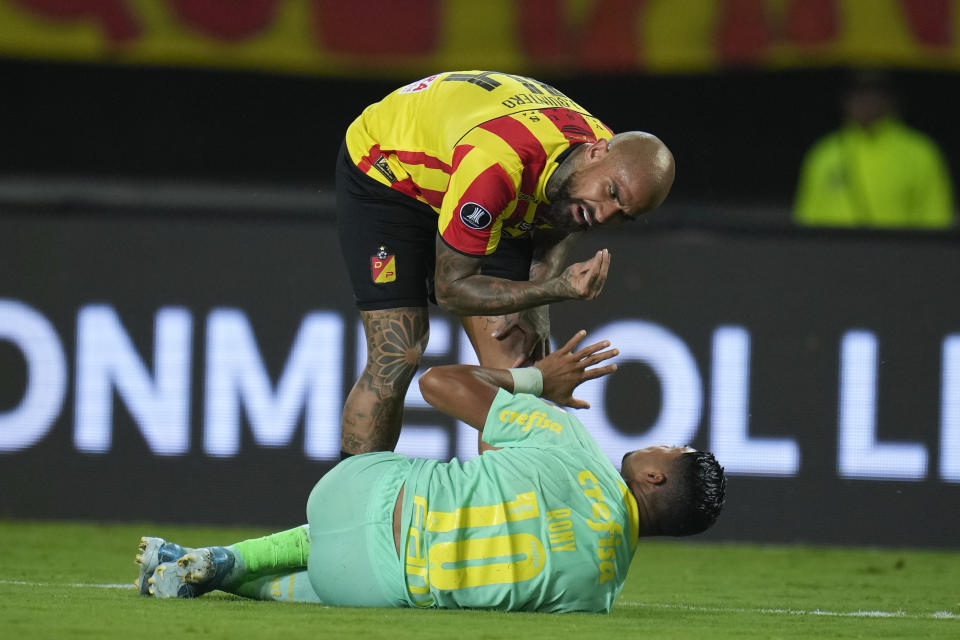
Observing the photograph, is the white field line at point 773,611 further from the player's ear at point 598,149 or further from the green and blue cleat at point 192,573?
the player's ear at point 598,149

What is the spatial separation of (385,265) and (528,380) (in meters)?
0.91

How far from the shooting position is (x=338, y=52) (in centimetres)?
798

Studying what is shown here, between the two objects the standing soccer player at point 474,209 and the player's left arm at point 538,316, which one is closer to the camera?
the standing soccer player at point 474,209

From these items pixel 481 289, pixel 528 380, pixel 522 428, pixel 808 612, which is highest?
pixel 481 289

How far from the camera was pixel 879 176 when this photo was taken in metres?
8.27

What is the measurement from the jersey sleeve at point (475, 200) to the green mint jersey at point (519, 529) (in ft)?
2.09

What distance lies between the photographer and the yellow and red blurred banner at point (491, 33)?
25.6ft

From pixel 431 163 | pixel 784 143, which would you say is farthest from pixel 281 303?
pixel 784 143

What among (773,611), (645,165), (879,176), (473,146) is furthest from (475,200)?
(879,176)

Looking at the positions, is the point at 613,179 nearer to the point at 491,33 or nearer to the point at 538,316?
the point at 538,316

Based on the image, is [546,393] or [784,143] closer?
[546,393]

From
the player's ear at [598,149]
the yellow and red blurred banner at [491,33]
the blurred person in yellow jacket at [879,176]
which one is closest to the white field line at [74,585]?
the player's ear at [598,149]

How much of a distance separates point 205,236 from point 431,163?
2.28 metres

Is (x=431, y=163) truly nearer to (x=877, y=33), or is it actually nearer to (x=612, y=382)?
(x=612, y=382)
